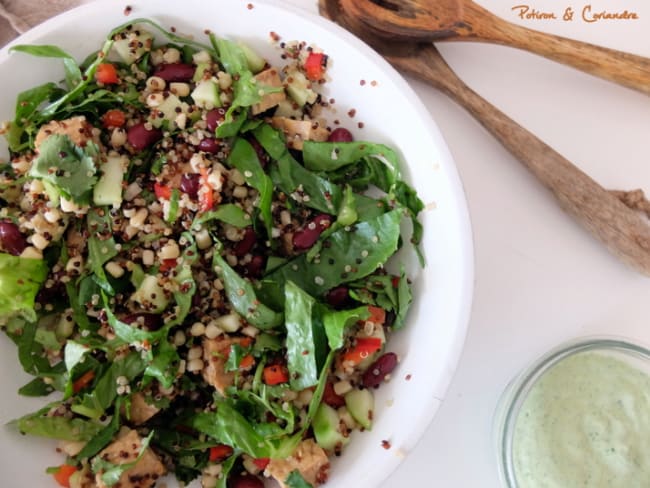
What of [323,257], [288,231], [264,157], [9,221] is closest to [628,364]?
[323,257]

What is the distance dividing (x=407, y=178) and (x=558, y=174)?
1.67 feet

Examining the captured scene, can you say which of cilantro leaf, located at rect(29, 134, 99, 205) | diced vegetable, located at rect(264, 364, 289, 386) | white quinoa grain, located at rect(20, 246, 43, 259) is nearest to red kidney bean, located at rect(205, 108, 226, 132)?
cilantro leaf, located at rect(29, 134, 99, 205)

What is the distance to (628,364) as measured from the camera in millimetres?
1835

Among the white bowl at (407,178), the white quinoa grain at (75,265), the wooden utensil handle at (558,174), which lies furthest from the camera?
the wooden utensil handle at (558,174)

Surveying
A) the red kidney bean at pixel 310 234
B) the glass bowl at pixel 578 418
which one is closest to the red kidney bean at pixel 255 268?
the red kidney bean at pixel 310 234

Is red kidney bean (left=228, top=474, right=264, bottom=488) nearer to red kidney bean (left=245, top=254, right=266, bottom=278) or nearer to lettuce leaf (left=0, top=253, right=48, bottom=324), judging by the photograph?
red kidney bean (left=245, top=254, right=266, bottom=278)

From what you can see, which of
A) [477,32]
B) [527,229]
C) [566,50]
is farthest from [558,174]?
[477,32]

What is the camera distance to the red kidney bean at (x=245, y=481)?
5.47ft

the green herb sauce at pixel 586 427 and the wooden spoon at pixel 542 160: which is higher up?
the wooden spoon at pixel 542 160

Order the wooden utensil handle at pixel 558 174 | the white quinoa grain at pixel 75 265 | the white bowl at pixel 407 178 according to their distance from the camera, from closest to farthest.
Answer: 1. the white bowl at pixel 407 178
2. the white quinoa grain at pixel 75 265
3. the wooden utensil handle at pixel 558 174

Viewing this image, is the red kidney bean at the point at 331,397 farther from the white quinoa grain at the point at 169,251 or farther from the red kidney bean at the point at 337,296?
the white quinoa grain at the point at 169,251

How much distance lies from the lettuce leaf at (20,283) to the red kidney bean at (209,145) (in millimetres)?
536

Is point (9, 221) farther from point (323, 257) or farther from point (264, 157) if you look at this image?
point (323, 257)

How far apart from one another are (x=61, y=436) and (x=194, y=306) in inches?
19.5
